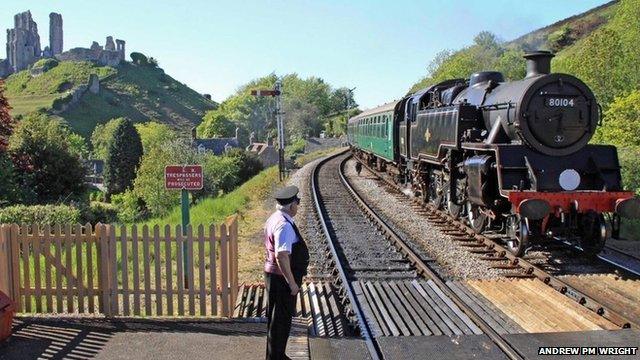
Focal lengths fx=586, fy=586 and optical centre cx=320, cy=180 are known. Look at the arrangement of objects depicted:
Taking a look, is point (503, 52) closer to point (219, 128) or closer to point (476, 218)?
point (476, 218)

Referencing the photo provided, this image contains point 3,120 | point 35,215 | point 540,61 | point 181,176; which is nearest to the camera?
point 181,176

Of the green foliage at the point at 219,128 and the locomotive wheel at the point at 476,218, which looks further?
the green foliage at the point at 219,128

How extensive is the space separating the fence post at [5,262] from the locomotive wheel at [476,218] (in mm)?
7354

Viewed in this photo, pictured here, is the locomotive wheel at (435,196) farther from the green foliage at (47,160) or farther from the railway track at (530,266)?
the green foliage at (47,160)

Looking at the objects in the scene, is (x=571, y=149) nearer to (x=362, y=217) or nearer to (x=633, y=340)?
(x=633, y=340)

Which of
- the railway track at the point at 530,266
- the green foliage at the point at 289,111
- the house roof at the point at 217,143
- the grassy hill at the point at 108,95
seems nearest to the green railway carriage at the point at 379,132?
the railway track at the point at 530,266

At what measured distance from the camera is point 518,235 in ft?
29.2

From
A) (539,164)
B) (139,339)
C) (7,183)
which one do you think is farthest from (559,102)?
(7,183)

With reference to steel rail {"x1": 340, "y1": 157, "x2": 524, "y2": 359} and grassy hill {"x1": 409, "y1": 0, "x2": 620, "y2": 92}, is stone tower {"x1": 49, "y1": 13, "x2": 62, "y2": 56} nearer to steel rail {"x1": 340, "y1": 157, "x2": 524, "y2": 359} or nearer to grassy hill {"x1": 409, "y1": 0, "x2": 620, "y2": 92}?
grassy hill {"x1": 409, "y1": 0, "x2": 620, "y2": 92}

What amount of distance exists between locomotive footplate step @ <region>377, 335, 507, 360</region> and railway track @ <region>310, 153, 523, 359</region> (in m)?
0.08

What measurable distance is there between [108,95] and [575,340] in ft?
487

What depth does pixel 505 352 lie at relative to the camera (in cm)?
529

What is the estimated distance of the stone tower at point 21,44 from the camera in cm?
16388

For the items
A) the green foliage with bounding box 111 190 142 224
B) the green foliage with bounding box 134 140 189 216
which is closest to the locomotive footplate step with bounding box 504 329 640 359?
the green foliage with bounding box 134 140 189 216
